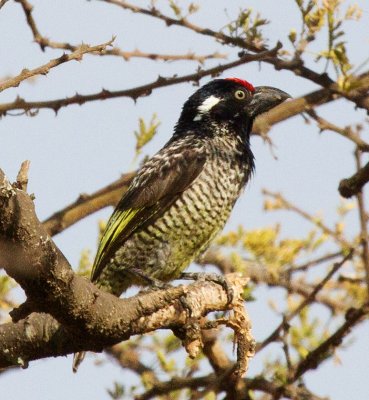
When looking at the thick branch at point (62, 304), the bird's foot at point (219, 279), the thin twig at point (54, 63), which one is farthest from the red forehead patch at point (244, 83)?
the thin twig at point (54, 63)

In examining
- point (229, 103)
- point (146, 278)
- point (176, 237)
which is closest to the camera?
point (146, 278)

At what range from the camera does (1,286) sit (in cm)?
558

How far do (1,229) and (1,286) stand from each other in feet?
9.14

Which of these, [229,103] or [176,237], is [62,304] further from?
[229,103]

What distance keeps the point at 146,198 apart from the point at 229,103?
110 cm

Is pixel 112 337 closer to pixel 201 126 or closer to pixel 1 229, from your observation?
pixel 1 229

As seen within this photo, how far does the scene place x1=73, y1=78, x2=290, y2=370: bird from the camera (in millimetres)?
5391

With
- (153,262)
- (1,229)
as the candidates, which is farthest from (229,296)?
(1,229)

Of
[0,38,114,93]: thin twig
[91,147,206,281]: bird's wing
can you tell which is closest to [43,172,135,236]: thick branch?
[91,147,206,281]: bird's wing

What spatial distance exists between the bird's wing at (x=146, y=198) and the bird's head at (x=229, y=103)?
53 centimetres

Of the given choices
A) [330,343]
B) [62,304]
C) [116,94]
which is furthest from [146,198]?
[62,304]

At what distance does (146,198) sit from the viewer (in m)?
5.45

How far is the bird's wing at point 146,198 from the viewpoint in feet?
17.6

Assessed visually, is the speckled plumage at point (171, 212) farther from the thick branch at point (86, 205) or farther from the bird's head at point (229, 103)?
the bird's head at point (229, 103)
